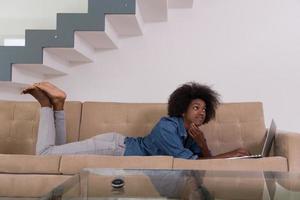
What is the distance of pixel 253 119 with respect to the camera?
8.85 feet

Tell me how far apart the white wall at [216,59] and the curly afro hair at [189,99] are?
78cm

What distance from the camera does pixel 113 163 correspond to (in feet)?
6.46

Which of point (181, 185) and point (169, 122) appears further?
point (169, 122)

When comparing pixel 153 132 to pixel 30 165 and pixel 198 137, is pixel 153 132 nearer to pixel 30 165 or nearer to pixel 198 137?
pixel 198 137

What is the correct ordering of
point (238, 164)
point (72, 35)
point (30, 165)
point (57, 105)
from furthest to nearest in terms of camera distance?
point (72, 35), point (57, 105), point (30, 165), point (238, 164)

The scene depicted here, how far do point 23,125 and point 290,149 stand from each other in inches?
72.9

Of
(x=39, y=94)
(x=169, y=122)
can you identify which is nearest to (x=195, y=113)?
(x=169, y=122)

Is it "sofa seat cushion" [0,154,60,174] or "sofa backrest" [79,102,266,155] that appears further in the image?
"sofa backrest" [79,102,266,155]

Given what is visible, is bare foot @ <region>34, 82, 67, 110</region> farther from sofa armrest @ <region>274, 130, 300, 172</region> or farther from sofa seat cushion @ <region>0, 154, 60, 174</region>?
sofa armrest @ <region>274, 130, 300, 172</region>

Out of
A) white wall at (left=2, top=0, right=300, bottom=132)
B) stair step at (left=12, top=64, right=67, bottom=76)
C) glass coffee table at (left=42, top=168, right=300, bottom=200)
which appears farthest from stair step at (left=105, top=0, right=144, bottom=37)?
glass coffee table at (left=42, top=168, right=300, bottom=200)

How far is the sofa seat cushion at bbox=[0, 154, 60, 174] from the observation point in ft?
6.59

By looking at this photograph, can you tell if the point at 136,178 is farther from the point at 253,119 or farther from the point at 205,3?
the point at 205,3

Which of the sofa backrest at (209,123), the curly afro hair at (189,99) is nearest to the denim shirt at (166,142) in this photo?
the curly afro hair at (189,99)

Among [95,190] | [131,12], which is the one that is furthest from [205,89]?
[95,190]
